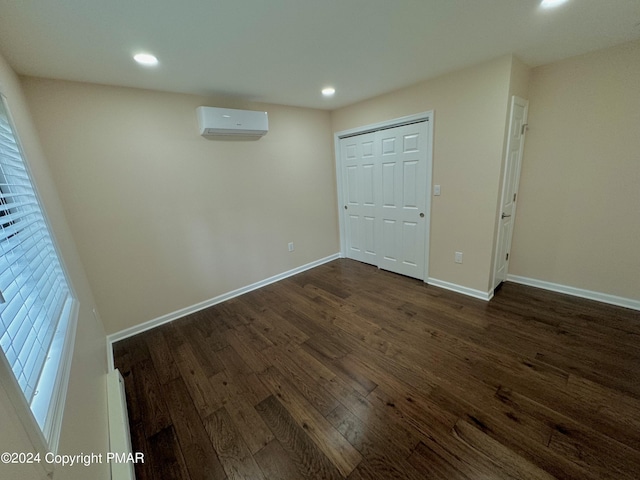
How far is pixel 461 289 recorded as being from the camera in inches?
114

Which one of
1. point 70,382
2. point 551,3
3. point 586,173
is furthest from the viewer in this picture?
point 586,173

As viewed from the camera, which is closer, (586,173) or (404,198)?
(586,173)

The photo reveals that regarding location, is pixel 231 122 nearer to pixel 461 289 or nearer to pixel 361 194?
pixel 361 194

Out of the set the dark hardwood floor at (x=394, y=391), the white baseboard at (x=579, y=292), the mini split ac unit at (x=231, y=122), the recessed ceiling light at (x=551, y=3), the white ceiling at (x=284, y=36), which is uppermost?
the white ceiling at (x=284, y=36)

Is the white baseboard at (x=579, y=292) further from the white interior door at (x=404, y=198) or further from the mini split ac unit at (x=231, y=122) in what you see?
the mini split ac unit at (x=231, y=122)

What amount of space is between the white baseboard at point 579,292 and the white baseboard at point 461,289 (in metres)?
0.62

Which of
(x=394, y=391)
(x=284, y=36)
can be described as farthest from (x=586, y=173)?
(x=284, y=36)

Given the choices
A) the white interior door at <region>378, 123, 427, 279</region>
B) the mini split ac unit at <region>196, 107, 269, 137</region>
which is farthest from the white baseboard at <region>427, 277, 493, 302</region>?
the mini split ac unit at <region>196, 107, 269, 137</region>

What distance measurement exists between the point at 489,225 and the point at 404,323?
130 centimetres

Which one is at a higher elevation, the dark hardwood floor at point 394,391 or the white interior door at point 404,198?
the white interior door at point 404,198

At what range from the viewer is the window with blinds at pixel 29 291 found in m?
0.79

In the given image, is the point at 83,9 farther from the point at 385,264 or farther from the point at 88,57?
the point at 385,264

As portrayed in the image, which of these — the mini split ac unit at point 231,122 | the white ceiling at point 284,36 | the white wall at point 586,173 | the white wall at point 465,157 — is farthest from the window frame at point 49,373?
the white wall at point 586,173

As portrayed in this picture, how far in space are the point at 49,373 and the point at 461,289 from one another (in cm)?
324
